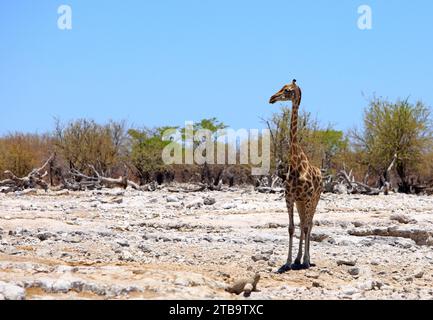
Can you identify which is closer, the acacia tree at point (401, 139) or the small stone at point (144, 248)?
the small stone at point (144, 248)

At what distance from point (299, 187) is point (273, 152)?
1008 inches

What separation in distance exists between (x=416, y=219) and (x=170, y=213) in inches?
259

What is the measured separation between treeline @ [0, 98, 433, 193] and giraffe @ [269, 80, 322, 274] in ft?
63.5

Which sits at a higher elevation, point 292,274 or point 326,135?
point 326,135

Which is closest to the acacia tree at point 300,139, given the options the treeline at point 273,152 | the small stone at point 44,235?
the treeline at point 273,152

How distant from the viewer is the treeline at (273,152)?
1427 inches

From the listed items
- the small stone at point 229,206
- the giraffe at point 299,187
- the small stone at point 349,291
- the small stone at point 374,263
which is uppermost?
the giraffe at point 299,187

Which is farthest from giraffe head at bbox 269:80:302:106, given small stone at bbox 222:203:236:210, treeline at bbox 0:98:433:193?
treeline at bbox 0:98:433:193

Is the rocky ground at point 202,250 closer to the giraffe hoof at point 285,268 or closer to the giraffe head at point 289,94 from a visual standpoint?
the giraffe hoof at point 285,268

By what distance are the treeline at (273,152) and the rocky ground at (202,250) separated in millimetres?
11267

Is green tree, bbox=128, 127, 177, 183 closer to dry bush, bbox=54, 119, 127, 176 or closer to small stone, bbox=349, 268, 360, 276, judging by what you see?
dry bush, bbox=54, 119, 127, 176
